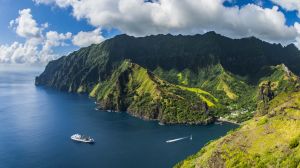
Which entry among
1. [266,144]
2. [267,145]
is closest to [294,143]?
[267,145]

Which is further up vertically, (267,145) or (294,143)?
(294,143)

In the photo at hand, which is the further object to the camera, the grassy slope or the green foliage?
the green foliage

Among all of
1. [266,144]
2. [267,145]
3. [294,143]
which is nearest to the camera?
[294,143]

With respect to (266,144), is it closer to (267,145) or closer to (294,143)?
(267,145)

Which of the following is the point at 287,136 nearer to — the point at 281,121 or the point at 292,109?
→ the point at 281,121

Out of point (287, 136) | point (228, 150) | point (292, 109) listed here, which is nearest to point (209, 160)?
point (228, 150)

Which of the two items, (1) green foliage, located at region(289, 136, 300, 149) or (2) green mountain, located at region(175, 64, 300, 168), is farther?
(1) green foliage, located at region(289, 136, 300, 149)

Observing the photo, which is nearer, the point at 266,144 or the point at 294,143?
the point at 294,143

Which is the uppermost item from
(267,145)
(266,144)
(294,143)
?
(294,143)
